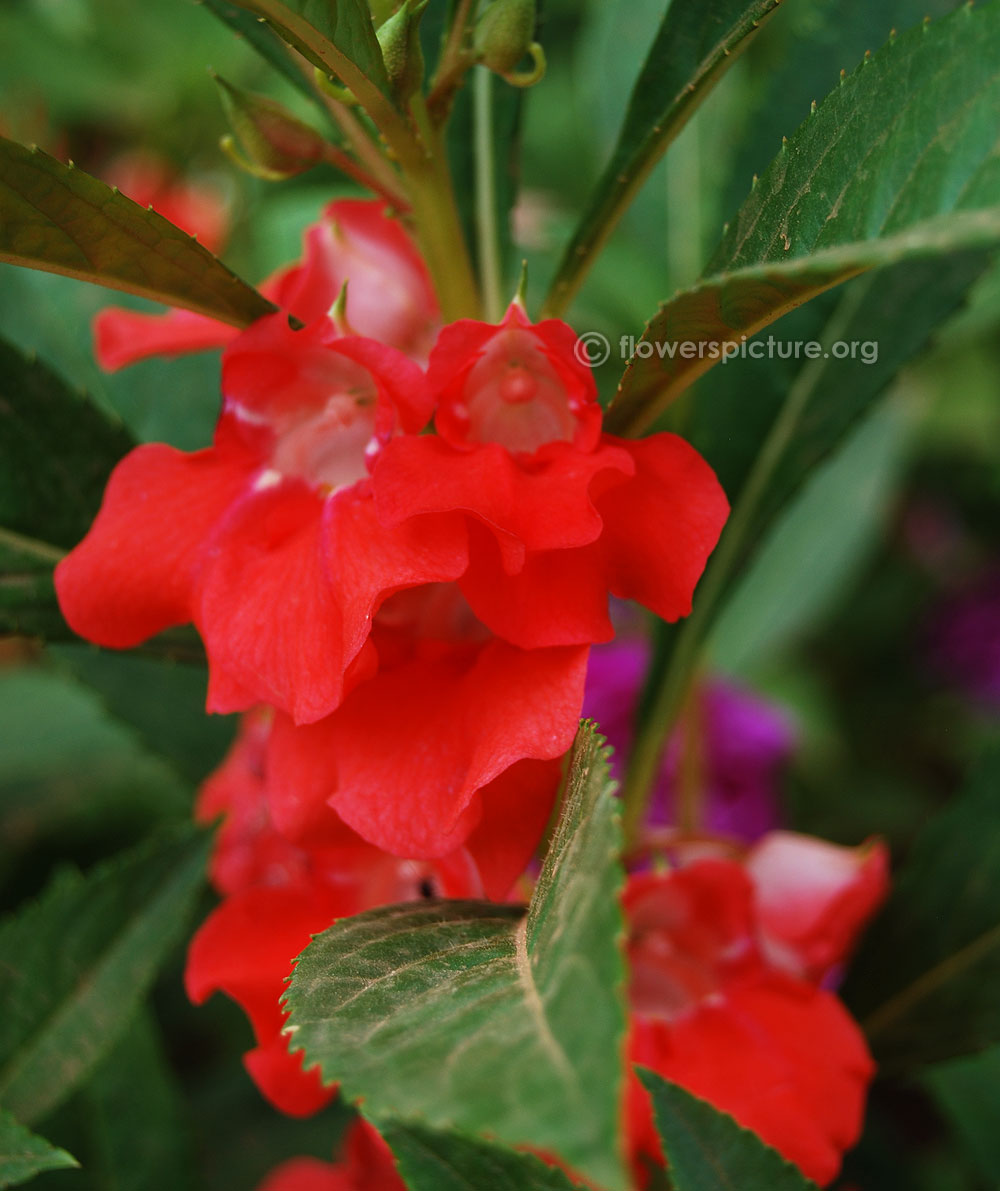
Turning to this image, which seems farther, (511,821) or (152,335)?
(152,335)

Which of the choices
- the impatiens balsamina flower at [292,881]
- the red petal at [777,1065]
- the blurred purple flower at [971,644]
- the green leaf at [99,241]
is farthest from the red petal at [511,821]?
the blurred purple flower at [971,644]

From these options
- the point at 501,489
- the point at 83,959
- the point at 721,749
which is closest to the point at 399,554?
the point at 501,489

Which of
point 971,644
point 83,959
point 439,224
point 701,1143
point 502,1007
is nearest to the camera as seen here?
point 502,1007

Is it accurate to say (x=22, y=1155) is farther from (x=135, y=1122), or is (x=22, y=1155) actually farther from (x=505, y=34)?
(x=505, y=34)

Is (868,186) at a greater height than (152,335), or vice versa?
(868,186)

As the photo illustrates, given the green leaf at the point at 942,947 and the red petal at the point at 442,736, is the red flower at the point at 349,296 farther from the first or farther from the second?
the green leaf at the point at 942,947

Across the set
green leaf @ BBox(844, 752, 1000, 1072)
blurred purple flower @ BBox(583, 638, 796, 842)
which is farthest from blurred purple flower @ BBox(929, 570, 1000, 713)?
green leaf @ BBox(844, 752, 1000, 1072)
